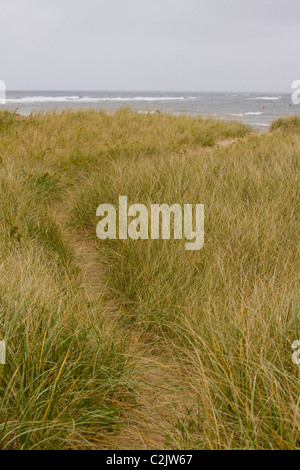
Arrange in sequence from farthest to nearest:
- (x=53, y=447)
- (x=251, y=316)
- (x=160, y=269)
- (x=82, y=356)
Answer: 1. (x=160, y=269)
2. (x=251, y=316)
3. (x=82, y=356)
4. (x=53, y=447)

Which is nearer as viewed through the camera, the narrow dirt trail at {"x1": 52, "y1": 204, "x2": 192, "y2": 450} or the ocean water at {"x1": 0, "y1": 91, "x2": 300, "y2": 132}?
the narrow dirt trail at {"x1": 52, "y1": 204, "x2": 192, "y2": 450}

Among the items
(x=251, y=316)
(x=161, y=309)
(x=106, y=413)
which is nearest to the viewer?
(x=106, y=413)

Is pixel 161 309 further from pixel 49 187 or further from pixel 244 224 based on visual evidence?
pixel 49 187

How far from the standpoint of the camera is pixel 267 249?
10.5 feet

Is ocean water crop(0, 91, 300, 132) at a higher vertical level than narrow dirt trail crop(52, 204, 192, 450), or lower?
higher

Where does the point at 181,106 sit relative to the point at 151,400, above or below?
above

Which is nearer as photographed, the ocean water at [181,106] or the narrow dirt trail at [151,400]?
the narrow dirt trail at [151,400]

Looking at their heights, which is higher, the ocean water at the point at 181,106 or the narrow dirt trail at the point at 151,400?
the ocean water at the point at 181,106

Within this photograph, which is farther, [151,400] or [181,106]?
[181,106]

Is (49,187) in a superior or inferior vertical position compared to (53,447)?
superior

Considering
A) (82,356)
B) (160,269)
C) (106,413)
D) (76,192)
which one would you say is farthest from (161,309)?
(76,192)
